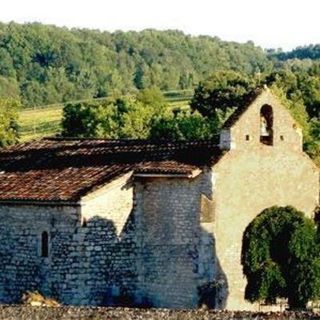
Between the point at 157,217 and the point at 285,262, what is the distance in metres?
3.93

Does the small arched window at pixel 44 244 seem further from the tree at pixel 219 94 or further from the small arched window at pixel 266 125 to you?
the tree at pixel 219 94

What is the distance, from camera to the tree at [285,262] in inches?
1371

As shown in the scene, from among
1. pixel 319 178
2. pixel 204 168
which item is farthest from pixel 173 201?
pixel 319 178

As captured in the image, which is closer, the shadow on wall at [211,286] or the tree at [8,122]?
the shadow on wall at [211,286]

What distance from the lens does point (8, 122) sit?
271ft

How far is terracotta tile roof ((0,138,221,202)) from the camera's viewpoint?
117 ft

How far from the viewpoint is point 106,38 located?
190 meters

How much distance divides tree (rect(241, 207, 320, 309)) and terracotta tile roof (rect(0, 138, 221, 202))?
2741mm

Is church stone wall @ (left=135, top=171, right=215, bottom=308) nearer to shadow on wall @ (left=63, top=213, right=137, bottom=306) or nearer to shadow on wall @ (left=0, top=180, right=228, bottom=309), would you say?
shadow on wall @ (left=0, top=180, right=228, bottom=309)

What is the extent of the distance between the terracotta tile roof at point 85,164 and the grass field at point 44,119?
5139cm

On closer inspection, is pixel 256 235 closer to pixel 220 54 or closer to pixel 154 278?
pixel 154 278

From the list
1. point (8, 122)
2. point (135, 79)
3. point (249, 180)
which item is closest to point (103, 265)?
point (249, 180)

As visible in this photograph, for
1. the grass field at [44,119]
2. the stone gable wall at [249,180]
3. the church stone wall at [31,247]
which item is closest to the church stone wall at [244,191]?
the stone gable wall at [249,180]

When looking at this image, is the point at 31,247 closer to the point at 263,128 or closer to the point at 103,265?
the point at 103,265
